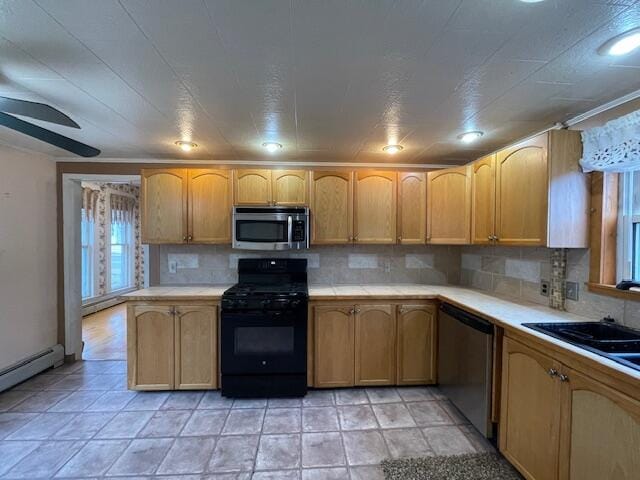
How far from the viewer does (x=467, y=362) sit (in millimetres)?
2189

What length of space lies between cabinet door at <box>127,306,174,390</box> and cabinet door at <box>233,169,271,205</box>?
3.90 ft

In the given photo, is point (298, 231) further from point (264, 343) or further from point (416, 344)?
point (416, 344)

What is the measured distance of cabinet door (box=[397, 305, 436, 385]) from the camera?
2.74 metres

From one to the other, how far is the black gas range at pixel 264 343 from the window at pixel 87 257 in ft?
13.4

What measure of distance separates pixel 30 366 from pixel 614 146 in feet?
15.7

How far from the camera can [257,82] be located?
164 cm

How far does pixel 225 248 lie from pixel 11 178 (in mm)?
1948

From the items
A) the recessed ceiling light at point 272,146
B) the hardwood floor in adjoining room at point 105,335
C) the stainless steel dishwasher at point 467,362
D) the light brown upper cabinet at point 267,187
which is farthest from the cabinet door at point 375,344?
the hardwood floor in adjoining room at point 105,335

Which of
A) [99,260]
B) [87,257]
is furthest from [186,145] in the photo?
[99,260]

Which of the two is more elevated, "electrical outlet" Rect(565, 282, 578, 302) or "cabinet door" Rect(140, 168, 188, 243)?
"cabinet door" Rect(140, 168, 188, 243)

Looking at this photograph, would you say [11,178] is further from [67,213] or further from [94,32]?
[94,32]

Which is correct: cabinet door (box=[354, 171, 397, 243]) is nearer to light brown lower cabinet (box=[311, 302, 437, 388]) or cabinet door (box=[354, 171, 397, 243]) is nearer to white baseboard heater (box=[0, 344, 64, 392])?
light brown lower cabinet (box=[311, 302, 437, 388])

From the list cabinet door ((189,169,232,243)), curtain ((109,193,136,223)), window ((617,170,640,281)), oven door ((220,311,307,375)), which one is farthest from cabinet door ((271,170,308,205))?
curtain ((109,193,136,223))

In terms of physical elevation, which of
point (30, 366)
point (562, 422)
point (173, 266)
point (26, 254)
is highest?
point (26, 254)
